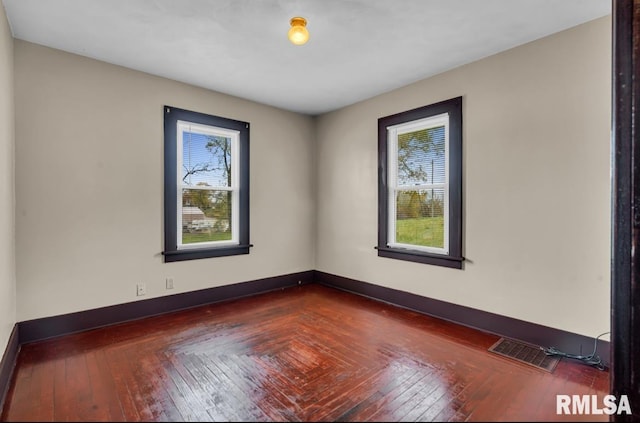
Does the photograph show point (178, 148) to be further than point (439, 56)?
Yes

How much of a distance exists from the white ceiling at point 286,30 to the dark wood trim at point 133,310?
7.75 ft

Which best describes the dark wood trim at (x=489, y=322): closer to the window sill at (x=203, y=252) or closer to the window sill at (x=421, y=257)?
the window sill at (x=421, y=257)

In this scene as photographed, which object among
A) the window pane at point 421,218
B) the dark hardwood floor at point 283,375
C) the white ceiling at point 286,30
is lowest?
the dark hardwood floor at point 283,375

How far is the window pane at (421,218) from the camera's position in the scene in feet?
11.3

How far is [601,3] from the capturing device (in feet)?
7.25

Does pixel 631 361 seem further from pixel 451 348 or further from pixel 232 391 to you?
pixel 232 391

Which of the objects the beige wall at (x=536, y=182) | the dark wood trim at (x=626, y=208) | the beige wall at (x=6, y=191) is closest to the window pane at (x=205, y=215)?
the beige wall at (x=6, y=191)

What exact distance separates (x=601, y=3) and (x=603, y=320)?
7.30 ft

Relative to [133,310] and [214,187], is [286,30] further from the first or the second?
[133,310]

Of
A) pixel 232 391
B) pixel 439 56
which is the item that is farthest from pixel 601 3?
A: pixel 232 391

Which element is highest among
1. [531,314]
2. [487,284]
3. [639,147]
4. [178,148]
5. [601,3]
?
[601,3]

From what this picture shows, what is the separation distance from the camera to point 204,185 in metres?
3.84

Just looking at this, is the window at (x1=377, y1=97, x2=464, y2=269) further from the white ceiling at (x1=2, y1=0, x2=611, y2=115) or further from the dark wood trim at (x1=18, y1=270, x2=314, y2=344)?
the dark wood trim at (x1=18, y1=270, x2=314, y2=344)

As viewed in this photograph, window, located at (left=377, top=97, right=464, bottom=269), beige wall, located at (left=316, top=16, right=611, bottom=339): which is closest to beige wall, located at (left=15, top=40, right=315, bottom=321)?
window, located at (left=377, top=97, right=464, bottom=269)
